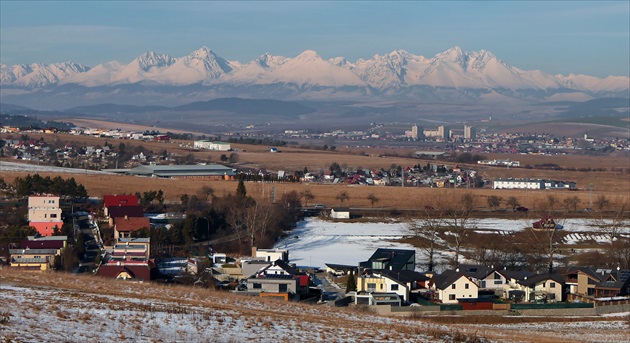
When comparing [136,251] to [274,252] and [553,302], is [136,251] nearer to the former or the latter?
[274,252]

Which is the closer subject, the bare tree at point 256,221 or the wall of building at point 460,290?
the wall of building at point 460,290

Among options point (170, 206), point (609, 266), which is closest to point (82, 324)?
point (609, 266)

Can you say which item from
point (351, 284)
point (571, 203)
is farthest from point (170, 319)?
point (571, 203)

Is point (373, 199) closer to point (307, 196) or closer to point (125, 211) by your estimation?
point (307, 196)

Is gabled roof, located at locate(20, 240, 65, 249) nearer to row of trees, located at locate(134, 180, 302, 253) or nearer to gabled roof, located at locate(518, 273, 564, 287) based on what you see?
row of trees, located at locate(134, 180, 302, 253)

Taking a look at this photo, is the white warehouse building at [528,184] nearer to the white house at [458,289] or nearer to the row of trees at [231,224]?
the row of trees at [231,224]

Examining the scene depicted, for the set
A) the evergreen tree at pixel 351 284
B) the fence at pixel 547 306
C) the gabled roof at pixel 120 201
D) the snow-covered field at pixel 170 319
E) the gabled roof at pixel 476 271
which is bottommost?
the fence at pixel 547 306

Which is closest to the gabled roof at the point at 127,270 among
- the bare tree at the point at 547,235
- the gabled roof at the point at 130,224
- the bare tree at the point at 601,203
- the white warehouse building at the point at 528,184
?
the gabled roof at the point at 130,224

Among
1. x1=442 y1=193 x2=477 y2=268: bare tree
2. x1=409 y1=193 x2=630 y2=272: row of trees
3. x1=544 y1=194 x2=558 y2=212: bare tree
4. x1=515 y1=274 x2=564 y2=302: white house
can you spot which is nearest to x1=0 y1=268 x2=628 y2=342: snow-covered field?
x1=515 y1=274 x2=564 y2=302: white house
